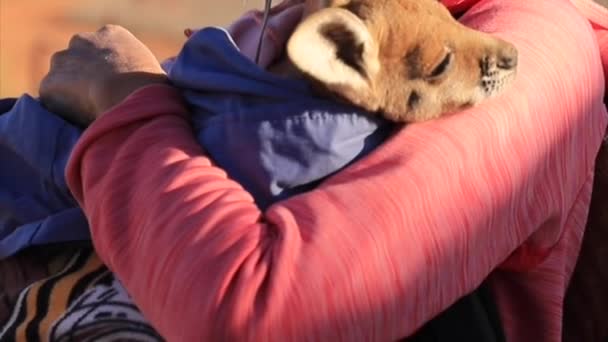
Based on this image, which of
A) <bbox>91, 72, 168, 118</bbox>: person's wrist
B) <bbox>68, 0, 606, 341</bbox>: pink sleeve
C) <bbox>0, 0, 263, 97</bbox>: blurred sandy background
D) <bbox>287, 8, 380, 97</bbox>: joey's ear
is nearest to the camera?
<bbox>68, 0, 606, 341</bbox>: pink sleeve

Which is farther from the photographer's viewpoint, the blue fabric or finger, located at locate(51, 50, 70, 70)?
finger, located at locate(51, 50, 70, 70)

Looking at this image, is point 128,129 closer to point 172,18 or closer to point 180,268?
point 180,268

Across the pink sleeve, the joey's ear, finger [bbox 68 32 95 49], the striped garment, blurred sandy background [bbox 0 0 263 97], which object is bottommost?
blurred sandy background [bbox 0 0 263 97]

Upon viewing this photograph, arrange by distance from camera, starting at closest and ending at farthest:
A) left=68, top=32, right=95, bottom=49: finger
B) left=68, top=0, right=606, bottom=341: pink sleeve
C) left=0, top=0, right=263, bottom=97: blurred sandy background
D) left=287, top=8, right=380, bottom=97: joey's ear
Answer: left=68, top=0, right=606, bottom=341: pink sleeve → left=287, top=8, right=380, bottom=97: joey's ear → left=68, top=32, right=95, bottom=49: finger → left=0, top=0, right=263, bottom=97: blurred sandy background

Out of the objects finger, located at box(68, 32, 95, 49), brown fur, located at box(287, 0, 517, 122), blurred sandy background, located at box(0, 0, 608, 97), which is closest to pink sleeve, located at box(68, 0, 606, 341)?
brown fur, located at box(287, 0, 517, 122)

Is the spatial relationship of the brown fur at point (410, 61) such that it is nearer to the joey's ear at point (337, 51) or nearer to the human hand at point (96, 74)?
the joey's ear at point (337, 51)

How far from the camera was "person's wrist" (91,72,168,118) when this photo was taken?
1.19 meters

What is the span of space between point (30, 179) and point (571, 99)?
0.69 metres

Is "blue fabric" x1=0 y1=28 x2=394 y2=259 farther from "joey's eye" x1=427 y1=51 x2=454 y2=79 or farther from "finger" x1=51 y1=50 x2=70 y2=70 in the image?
"finger" x1=51 y1=50 x2=70 y2=70

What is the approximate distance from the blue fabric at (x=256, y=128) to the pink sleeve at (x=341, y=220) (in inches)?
1.1

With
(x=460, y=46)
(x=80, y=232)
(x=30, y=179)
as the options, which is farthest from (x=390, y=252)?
(x=30, y=179)

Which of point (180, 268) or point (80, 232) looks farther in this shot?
point (80, 232)

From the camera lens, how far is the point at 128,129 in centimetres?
106

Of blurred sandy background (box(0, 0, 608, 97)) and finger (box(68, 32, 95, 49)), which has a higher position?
finger (box(68, 32, 95, 49))
